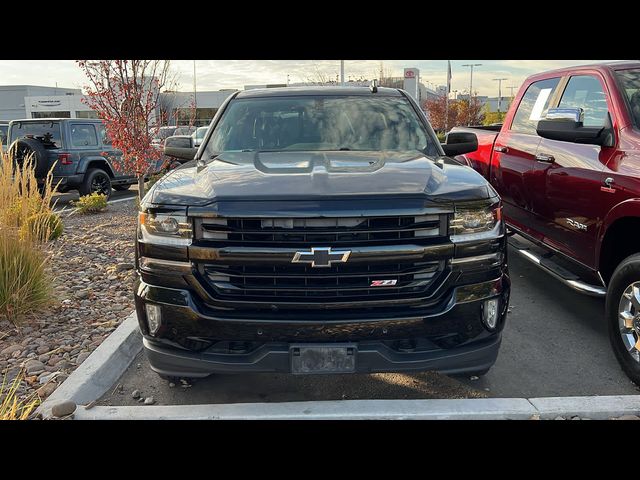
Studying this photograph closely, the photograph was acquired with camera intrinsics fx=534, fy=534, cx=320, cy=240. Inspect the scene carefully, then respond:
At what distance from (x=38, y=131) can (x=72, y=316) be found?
8119 mm

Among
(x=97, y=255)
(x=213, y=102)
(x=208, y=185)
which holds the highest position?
(x=213, y=102)

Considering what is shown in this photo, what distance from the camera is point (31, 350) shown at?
12.9 ft

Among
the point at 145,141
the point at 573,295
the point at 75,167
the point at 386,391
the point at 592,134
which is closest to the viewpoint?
the point at 386,391

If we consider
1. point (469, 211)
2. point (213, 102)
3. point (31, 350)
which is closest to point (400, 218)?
point (469, 211)

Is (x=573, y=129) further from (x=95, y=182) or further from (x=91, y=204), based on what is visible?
(x=95, y=182)

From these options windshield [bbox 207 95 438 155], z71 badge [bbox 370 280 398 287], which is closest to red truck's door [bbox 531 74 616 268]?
windshield [bbox 207 95 438 155]

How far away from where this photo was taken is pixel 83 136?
11.4 meters

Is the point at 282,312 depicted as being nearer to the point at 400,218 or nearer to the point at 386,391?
the point at 400,218

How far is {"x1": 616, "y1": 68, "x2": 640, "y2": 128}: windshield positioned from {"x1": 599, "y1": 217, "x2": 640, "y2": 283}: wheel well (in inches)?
27.5

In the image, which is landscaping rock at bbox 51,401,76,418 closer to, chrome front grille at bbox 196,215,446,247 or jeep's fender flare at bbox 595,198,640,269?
chrome front grille at bbox 196,215,446,247

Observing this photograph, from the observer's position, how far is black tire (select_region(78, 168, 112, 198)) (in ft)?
36.9

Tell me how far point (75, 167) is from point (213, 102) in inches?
1977

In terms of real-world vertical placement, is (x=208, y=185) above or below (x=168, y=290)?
above

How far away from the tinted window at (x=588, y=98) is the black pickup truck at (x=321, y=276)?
1.88m
